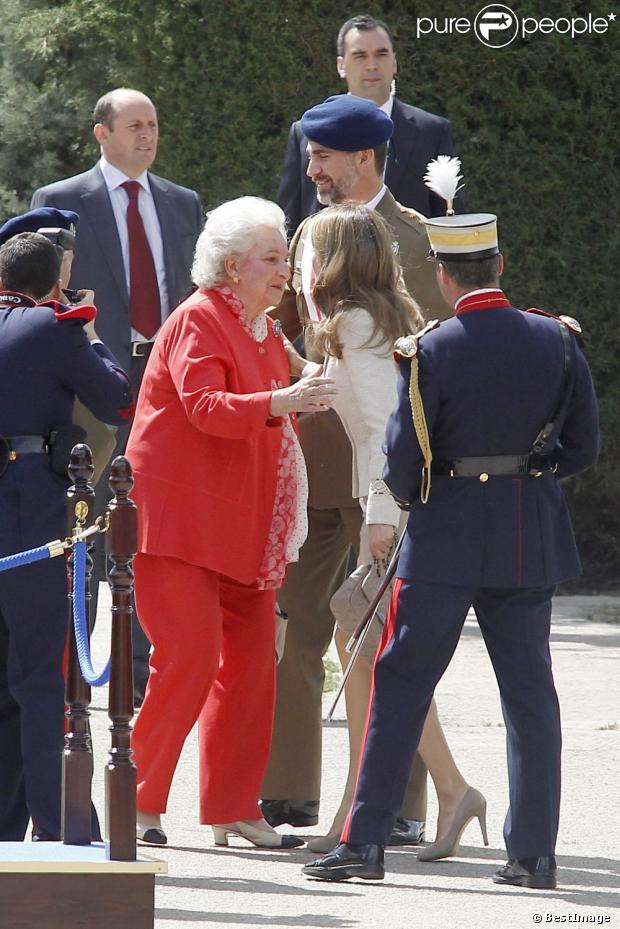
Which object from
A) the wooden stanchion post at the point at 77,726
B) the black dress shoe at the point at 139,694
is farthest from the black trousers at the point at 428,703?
the black dress shoe at the point at 139,694

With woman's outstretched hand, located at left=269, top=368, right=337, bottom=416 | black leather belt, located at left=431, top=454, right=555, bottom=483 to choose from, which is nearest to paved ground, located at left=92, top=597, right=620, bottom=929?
black leather belt, located at left=431, top=454, right=555, bottom=483

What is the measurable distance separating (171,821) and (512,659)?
4.65 feet

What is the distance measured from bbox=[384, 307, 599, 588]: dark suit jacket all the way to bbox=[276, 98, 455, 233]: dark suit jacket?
2.21 meters

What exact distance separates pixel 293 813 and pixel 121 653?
1.74 m

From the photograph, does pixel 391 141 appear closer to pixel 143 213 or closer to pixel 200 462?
pixel 143 213

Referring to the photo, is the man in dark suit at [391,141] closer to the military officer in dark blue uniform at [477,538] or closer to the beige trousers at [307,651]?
the beige trousers at [307,651]

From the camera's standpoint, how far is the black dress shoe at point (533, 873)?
197 inches

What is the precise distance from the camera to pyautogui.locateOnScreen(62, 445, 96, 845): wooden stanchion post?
4.60 m

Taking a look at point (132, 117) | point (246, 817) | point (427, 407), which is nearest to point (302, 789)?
point (246, 817)

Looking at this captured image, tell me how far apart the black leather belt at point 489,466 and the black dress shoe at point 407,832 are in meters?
1.30

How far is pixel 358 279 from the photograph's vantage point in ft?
18.1

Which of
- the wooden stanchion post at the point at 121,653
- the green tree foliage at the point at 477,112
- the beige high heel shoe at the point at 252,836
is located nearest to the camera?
the wooden stanchion post at the point at 121,653

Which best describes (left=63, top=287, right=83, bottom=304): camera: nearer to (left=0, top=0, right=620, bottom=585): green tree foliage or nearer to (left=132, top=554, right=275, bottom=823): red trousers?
(left=132, top=554, right=275, bottom=823): red trousers

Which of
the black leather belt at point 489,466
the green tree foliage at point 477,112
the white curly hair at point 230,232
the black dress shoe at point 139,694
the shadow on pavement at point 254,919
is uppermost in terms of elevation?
the green tree foliage at point 477,112
